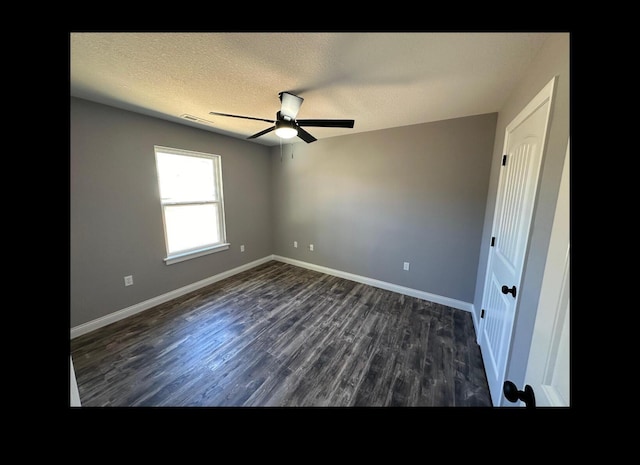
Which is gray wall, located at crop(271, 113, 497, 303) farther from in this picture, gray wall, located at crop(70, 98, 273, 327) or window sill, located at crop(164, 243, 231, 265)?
gray wall, located at crop(70, 98, 273, 327)

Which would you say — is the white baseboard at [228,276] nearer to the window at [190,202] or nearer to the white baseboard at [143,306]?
the white baseboard at [143,306]

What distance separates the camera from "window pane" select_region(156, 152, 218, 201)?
2.73m

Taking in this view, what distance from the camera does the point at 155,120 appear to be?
8.29 ft

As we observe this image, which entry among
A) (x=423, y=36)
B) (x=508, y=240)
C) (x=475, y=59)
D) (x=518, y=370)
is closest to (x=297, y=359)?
(x=518, y=370)

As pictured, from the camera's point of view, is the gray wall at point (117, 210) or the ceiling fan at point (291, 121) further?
the gray wall at point (117, 210)

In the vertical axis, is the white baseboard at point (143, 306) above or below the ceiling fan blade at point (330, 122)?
below

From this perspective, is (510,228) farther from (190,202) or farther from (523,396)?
(190,202)

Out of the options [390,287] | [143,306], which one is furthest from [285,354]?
[143,306]

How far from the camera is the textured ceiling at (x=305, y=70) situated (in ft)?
3.95

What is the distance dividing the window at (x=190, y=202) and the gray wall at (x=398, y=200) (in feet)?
4.10

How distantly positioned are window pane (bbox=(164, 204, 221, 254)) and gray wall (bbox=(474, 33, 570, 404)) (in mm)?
3585

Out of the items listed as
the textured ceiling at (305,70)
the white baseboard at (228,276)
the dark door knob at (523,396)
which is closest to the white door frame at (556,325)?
the dark door knob at (523,396)

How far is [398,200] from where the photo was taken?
9.61ft
